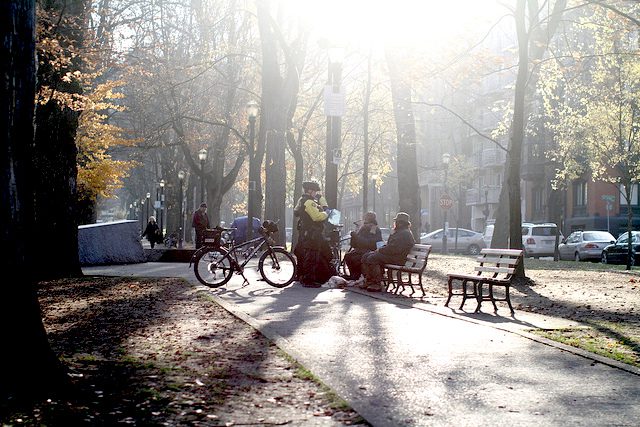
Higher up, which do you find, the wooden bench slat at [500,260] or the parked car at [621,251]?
the wooden bench slat at [500,260]

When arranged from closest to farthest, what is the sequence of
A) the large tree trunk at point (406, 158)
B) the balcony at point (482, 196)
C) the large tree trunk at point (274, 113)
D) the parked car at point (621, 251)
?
the large tree trunk at point (274, 113), the large tree trunk at point (406, 158), the parked car at point (621, 251), the balcony at point (482, 196)

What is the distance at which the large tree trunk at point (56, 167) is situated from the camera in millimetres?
18078

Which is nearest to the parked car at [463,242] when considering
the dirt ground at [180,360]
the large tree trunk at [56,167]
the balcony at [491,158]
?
the balcony at [491,158]

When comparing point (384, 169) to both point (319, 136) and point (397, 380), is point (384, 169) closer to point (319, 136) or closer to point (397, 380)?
point (319, 136)

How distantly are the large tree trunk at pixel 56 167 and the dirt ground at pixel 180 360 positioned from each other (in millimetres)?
2148

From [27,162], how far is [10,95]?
0.45m

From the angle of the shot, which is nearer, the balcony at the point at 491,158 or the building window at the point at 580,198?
the building window at the point at 580,198

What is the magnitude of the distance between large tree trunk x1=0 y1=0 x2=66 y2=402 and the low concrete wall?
1961 cm

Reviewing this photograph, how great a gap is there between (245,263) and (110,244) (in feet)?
33.7

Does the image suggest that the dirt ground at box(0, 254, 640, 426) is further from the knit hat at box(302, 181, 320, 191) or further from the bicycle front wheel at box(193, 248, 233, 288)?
the knit hat at box(302, 181, 320, 191)

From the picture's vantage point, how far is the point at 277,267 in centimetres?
1733

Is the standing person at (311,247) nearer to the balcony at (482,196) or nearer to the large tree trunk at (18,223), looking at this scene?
the large tree trunk at (18,223)

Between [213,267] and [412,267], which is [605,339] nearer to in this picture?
[412,267]

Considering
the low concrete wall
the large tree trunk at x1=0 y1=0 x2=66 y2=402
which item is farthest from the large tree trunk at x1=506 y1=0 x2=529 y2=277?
the large tree trunk at x1=0 y1=0 x2=66 y2=402
